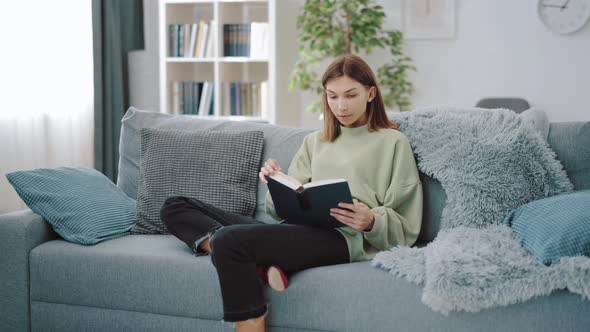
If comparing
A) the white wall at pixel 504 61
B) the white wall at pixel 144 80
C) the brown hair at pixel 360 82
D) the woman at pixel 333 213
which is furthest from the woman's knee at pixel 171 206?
the white wall at pixel 504 61

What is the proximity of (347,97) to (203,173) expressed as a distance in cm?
57

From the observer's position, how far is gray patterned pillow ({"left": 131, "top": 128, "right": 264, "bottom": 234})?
2.26 m

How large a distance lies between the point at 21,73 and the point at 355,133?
7.47 ft

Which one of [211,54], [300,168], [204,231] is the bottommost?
[204,231]

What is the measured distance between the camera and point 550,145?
208 centimetres

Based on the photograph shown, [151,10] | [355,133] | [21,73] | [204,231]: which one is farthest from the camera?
[151,10]

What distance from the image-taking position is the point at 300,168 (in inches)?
86.1

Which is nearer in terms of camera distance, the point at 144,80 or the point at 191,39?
the point at 191,39

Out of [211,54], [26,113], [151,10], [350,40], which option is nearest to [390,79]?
[350,40]

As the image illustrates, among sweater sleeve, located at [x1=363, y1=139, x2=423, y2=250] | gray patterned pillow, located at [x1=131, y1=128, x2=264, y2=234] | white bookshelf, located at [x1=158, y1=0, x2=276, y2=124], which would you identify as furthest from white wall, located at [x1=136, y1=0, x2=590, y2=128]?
sweater sleeve, located at [x1=363, y1=139, x2=423, y2=250]

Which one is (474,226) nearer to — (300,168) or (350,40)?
(300,168)

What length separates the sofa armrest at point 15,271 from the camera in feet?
6.79

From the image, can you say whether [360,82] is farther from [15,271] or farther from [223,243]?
[15,271]

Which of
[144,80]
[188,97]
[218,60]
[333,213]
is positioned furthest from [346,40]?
[333,213]
